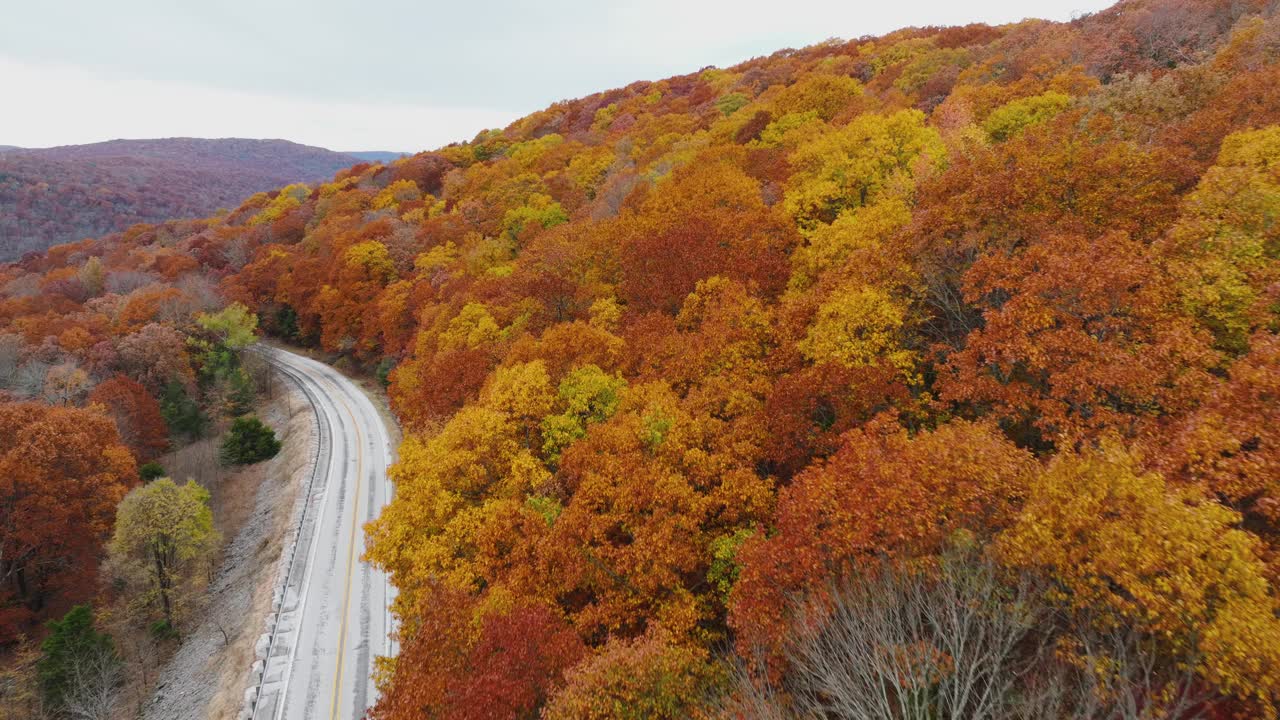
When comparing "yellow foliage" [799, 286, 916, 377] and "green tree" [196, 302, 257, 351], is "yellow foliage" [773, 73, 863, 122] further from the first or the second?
"green tree" [196, 302, 257, 351]

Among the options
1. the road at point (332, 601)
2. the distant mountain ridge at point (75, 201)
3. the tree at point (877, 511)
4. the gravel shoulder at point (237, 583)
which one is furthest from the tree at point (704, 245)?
the distant mountain ridge at point (75, 201)

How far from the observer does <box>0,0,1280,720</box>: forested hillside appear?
9.95 metres

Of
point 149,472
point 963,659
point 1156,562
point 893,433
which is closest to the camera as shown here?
point 1156,562

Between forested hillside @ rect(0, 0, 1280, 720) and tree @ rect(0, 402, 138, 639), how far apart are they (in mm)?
399

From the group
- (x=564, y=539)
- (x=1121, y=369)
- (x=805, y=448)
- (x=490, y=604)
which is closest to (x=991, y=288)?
(x=1121, y=369)

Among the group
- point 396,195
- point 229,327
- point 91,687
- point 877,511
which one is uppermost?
point 396,195

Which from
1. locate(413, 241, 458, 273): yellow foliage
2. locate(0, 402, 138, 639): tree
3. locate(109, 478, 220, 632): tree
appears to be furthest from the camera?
locate(413, 241, 458, 273): yellow foliage

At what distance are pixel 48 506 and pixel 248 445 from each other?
14.8m

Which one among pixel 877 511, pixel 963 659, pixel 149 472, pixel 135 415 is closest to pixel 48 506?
pixel 149 472

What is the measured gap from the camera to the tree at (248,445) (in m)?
46.1

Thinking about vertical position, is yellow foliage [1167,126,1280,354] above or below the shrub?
above

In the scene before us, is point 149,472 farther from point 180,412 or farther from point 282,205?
point 282,205

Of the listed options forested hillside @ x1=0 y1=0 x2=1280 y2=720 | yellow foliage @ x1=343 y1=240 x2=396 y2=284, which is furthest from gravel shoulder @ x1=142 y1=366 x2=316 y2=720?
yellow foliage @ x1=343 y1=240 x2=396 y2=284

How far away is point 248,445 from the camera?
46.7 m
